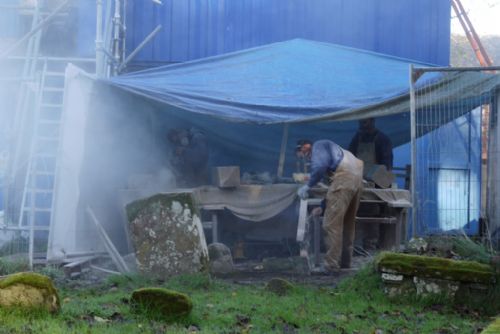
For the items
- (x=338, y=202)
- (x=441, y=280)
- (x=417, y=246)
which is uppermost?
(x=338, y=202)

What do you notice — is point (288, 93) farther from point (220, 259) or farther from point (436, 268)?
point (436, 268)

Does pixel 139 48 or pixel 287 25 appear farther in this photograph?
pixel 287 25

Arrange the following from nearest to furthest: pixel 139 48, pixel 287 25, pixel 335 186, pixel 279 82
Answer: pixel 335 186 → pixel 279 82 → pixel 139 48 → pixel 287 25

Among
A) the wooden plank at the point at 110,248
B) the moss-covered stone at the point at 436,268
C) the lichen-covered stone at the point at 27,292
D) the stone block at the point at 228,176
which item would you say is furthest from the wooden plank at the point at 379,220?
the lichen-covered stone at the point at 27,292

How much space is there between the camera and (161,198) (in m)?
8.68

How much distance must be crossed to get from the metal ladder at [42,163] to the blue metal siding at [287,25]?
3.18 metres

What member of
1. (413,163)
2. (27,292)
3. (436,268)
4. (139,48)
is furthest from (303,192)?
(139,48)

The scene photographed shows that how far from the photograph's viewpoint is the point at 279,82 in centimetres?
1173

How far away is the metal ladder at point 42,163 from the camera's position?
10.2 m

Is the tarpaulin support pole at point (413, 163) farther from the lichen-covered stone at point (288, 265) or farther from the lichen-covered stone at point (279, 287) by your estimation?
the lichen-covered stone at point (288, 265)

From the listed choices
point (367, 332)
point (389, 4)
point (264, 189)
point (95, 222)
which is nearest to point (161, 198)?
point (95, 222)

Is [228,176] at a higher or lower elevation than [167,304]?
higher

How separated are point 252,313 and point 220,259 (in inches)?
124

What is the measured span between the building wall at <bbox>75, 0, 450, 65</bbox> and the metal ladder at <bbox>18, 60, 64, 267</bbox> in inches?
123
